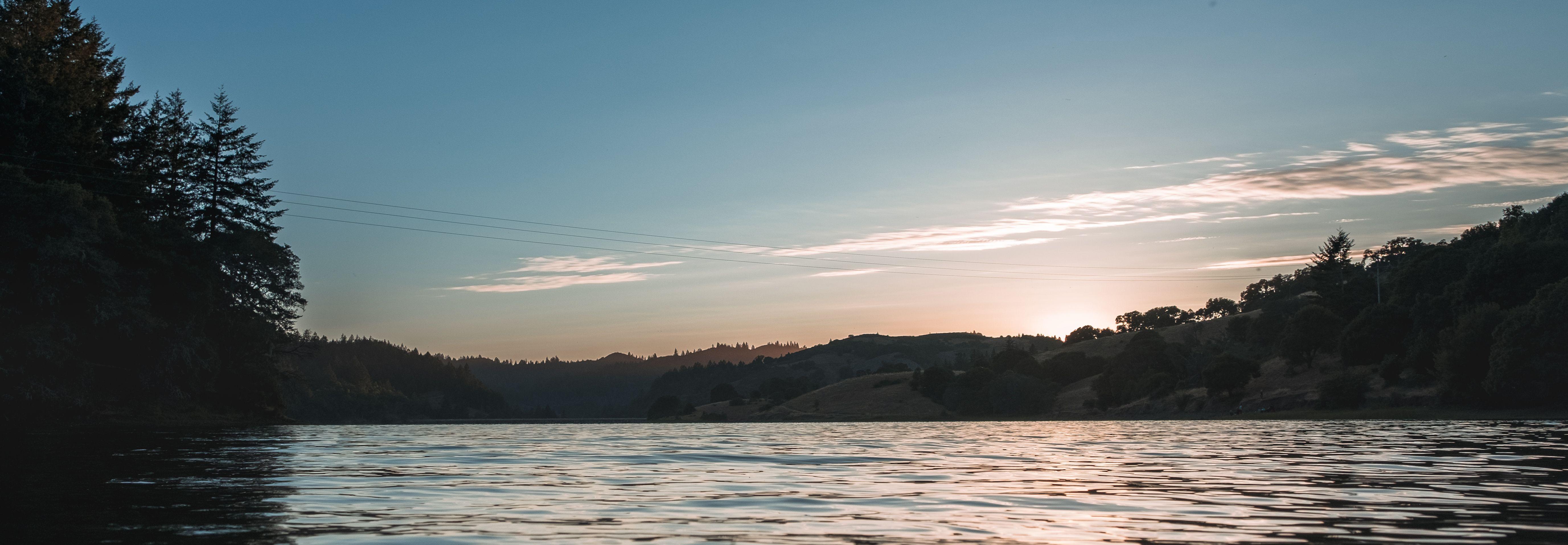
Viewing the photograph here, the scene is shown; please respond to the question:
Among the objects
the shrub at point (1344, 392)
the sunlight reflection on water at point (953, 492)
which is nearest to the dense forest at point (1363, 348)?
the shrub at point (1344, 392)

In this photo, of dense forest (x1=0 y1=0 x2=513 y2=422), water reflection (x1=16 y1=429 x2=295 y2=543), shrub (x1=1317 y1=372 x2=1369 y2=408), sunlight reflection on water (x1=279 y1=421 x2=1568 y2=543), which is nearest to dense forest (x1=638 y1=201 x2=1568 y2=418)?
shrub (x1=1317 y1=372 x2=1369 y2=408)

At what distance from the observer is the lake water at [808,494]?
11320 millimetres

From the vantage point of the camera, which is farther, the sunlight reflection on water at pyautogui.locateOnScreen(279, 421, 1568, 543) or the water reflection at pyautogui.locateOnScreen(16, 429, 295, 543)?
the sunlight reflection on water at pyautogui.locateOnScreen(279, 421, 1568, 543)

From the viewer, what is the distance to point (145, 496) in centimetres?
1567

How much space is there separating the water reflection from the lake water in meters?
0.08

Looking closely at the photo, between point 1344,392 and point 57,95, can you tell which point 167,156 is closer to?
point 57,95

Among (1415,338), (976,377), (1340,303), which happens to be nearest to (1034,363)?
(976,377)

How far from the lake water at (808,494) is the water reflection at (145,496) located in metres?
0.08

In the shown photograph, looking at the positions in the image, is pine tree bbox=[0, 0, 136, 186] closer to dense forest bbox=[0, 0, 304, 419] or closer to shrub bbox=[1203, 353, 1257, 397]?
dense forest bbox=[0, 0, 304, 419]

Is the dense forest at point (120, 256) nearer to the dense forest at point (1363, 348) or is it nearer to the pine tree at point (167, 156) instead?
the pine tree at point (167, 156)

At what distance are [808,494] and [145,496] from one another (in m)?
10.1

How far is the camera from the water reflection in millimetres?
11055

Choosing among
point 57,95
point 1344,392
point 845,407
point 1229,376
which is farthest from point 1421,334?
point 57,95

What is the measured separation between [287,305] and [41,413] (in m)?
25.5
